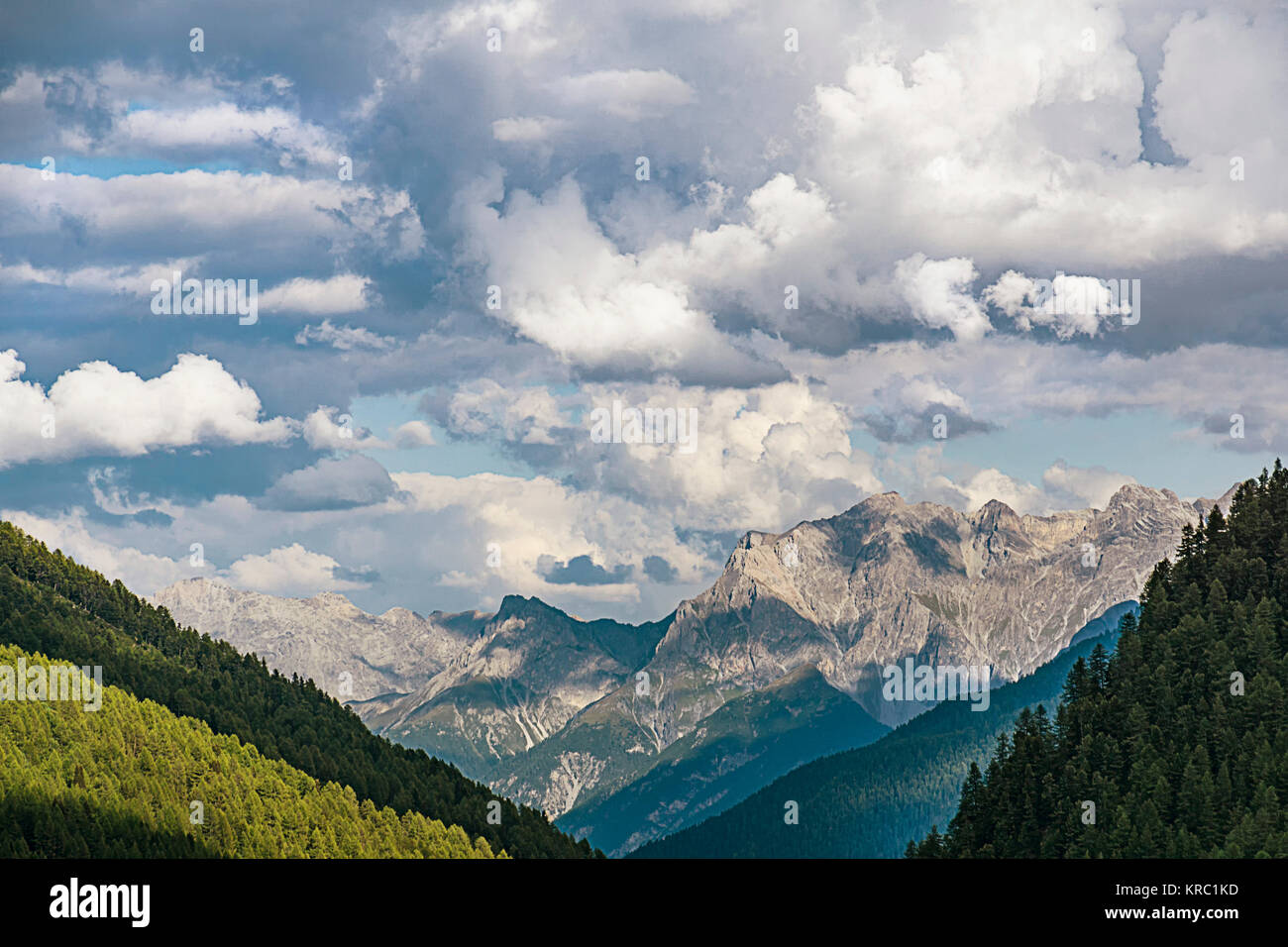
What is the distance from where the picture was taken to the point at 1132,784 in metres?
184
